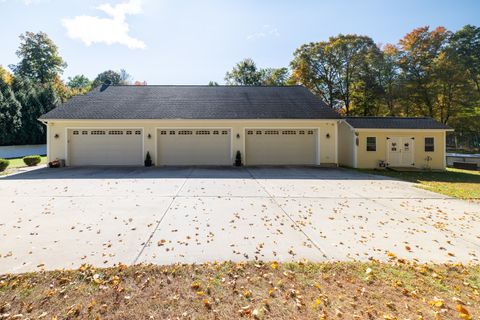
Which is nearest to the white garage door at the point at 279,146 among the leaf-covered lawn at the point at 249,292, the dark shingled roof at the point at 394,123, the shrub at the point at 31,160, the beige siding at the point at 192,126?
the beige siding at the point at 192,126

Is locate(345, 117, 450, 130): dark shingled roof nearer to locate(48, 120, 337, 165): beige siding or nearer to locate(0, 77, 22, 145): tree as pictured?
locate(48, 120, 337, 165): beige siding

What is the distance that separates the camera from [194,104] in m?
16.4

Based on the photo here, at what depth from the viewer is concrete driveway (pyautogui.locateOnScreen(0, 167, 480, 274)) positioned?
368 cm

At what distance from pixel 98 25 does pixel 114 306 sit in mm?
17256

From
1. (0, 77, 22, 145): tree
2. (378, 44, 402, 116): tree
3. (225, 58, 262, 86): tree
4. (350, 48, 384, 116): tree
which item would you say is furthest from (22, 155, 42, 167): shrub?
(378, 44, 402, 116): tree

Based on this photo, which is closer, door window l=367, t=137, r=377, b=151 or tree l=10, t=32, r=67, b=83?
door window l=367, t=137, r=377, b=151

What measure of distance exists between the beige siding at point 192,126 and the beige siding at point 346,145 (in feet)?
3.35

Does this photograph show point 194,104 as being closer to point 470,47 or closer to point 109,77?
point 470,47

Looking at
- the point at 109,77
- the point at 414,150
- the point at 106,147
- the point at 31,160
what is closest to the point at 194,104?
the point at 106,147

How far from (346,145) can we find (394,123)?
309 centimetres

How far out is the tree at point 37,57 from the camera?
33250mm

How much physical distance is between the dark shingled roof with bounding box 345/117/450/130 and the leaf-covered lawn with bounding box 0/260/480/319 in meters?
13.0

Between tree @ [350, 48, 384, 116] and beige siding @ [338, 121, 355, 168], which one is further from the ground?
tree @ [350, 48, 384, 116]

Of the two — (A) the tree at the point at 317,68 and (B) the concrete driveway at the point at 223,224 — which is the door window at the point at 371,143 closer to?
(B) the concrete driveway at the point at 223,224
